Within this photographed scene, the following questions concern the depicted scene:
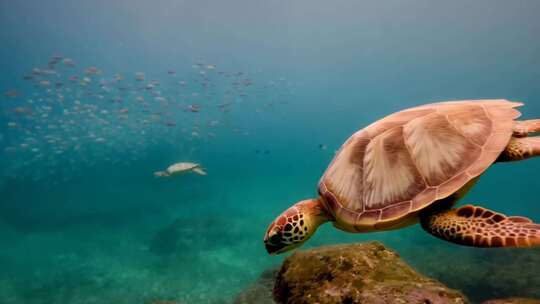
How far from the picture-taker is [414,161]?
2.73m

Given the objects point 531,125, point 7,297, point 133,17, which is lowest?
point 7,297

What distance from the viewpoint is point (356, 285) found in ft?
7.33

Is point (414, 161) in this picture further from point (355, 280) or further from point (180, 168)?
point (180, 168)

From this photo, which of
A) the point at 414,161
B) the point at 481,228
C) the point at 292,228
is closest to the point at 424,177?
the point at 414,161

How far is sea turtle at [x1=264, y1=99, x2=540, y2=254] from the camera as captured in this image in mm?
2416

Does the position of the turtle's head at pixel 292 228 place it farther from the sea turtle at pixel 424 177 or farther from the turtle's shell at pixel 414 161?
the turtle's shell at pixel 414 161

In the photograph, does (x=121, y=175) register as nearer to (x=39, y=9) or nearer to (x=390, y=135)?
(x=39, y=9)

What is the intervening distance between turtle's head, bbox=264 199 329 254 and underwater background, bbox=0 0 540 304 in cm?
808

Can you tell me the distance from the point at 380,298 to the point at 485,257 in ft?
42.0

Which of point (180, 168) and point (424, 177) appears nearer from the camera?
point (424, 177)

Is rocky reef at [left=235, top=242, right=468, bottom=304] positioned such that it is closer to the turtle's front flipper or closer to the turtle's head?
the turtle's head

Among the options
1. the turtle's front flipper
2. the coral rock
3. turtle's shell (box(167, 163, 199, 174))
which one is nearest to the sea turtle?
the turtle's front flipper

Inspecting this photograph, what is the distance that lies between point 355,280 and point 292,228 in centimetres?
87

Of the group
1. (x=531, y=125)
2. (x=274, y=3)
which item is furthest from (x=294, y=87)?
(x=531, y=125)
